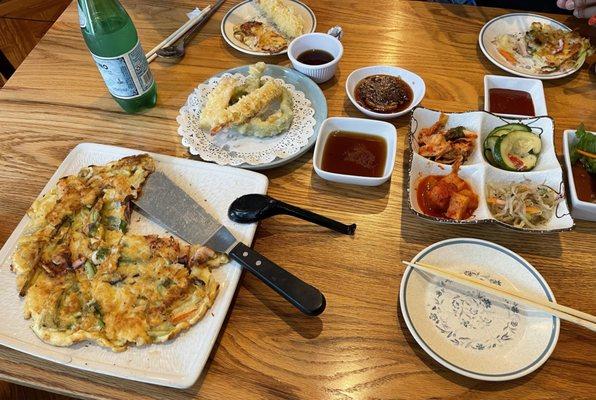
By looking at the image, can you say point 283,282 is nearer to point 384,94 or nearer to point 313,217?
point 313,217

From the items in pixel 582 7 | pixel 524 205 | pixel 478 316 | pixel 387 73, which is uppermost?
pixel 582 7

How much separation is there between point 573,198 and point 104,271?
67.8 inches

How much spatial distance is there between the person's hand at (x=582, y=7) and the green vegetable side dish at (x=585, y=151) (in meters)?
0.93

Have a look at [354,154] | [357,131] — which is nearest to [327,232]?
[354,154]

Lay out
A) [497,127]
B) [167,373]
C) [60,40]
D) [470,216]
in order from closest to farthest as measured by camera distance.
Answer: [167,373] < [470,216] < [497,127] < [60,40]

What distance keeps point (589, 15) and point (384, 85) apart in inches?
47.7

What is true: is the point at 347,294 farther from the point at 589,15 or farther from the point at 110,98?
the point at 589,15

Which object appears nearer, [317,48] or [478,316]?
[478,316]

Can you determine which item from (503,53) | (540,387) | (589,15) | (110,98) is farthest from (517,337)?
(110,98)

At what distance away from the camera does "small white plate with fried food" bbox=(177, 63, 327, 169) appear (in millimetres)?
1884

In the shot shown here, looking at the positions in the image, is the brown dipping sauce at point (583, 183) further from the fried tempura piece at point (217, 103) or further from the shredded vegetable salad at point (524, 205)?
the fried tempura piece at point (217, 103)

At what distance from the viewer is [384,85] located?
83.4 inches

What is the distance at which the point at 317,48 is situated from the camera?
2.29 meters

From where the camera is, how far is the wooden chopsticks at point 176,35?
235 centimetres
